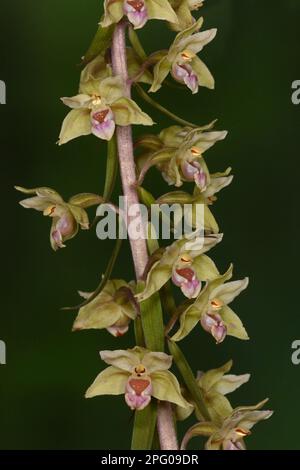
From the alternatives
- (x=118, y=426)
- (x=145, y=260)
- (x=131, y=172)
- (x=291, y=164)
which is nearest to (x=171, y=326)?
(x=145, y=260)

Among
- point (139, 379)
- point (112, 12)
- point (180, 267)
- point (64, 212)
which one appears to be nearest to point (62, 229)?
point (64, 212)

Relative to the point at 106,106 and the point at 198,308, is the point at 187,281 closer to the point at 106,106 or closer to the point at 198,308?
the point at 198,308

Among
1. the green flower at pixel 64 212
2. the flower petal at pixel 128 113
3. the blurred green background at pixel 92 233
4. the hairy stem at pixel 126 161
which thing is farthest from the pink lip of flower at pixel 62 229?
the blurred green background at pixel 92 233

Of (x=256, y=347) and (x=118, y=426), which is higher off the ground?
(x=256, y=347)

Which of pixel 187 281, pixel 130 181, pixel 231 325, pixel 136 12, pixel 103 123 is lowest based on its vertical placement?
pixel 231 325

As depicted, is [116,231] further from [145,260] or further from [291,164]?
[291,164]

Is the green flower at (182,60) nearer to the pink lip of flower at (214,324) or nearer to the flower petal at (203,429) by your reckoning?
the pink lip of flower at (214,324)
